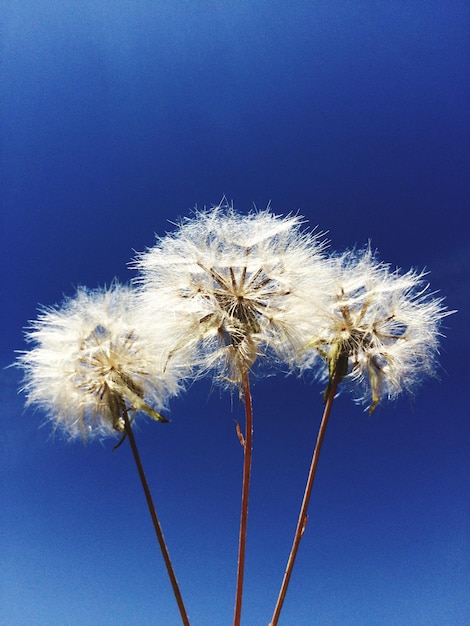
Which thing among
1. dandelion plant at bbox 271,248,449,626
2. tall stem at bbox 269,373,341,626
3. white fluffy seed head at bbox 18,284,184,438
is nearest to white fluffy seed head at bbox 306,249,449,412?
dandelion plant at bbox 271,248,449,626

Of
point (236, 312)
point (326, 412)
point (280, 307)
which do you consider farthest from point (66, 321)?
point (326, 412)

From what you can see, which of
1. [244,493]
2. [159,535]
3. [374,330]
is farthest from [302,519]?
[374,330]

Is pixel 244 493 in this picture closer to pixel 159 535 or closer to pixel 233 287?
pixel 159 535

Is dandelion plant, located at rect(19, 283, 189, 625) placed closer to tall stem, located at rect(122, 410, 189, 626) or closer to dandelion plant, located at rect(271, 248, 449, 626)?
tall stem, located at rect(122, 410, 189, 626)

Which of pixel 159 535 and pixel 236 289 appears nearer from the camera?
pixel 159 535

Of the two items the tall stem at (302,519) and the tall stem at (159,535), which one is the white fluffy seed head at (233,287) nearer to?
the tall stem at (302,519)

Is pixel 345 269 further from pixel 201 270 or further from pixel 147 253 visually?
pixel 147 253
